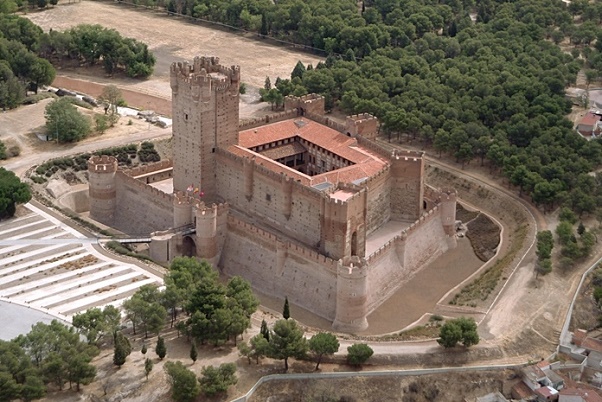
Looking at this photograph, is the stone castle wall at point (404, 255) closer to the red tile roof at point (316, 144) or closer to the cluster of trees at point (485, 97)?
the red tile roof at point (316, 144)

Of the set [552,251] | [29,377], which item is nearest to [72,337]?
[29,377]

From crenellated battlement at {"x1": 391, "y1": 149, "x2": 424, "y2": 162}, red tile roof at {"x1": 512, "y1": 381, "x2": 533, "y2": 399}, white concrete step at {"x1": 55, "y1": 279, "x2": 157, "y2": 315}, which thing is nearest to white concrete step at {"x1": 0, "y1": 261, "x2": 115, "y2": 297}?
white concrete step at {"x1": 55, "y1": 279, "x2": 157, "y2": 315}

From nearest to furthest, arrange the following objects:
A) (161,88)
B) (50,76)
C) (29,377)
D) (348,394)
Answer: (29,377), (348,394), (50,76), (161,88)

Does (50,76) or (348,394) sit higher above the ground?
(50,76)

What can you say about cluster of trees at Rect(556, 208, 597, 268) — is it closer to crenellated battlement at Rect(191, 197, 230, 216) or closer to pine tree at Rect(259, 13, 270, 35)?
crenellated battlement at Rect(191, 197, 230, 216)

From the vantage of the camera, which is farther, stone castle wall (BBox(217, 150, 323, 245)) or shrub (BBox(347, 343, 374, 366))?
stone castle wall (BBox(217, 150, 323, 245))

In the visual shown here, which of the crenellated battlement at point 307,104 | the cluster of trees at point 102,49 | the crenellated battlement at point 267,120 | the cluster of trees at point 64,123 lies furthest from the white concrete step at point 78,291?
the cluster of trees at point 102,49

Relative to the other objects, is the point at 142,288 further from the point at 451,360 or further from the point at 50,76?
the point at 50,76
